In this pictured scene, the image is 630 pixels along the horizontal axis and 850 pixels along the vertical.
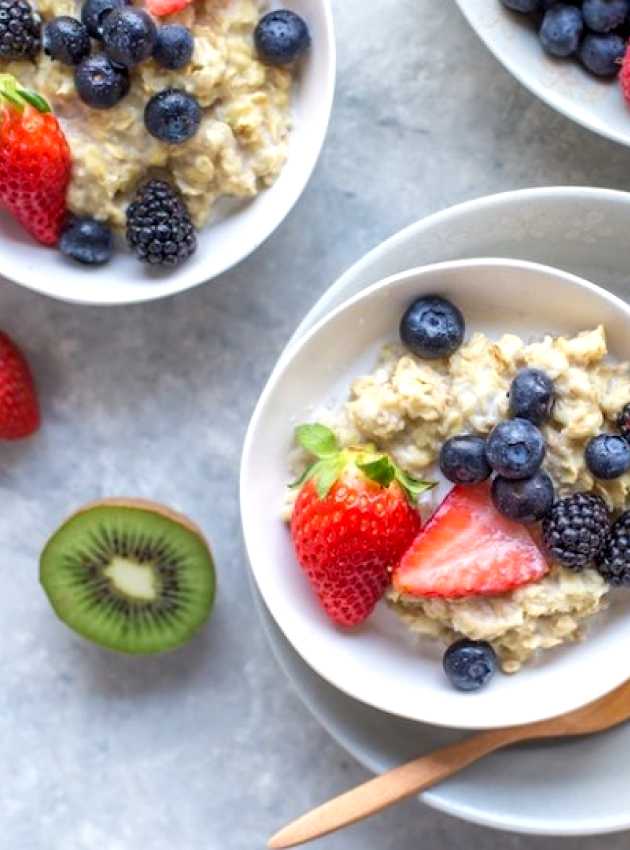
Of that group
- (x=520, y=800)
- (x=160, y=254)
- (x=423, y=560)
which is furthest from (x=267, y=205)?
(x=520, y=800)

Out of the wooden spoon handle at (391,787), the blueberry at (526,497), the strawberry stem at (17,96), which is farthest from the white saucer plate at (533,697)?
the strawberry stem at (17,96)

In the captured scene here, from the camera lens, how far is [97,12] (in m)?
1.77

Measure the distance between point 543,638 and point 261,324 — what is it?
2.22ft

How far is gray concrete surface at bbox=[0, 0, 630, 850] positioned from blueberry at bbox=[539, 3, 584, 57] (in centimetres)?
14

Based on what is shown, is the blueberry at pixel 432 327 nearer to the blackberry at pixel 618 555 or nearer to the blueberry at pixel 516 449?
the blueberry at pixel 516 449

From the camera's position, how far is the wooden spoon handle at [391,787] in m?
1.83

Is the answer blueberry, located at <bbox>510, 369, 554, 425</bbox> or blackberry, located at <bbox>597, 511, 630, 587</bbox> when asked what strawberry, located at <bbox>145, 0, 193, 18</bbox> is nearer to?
blueberry, located at <bbox>510, 369, 554, 425</bbox>

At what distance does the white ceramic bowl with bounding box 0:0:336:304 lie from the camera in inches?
74.3

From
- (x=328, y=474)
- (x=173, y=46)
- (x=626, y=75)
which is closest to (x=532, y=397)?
(x=328, y=474)

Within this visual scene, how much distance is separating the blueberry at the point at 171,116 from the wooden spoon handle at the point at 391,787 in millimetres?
944

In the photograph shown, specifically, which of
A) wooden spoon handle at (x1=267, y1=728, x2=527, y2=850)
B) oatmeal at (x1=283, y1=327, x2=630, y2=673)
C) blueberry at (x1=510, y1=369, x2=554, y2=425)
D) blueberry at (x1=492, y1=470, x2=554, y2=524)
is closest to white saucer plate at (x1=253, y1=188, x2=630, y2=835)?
wooden spoon handle at (x1=267, y1=728, x2=527, y2=850)

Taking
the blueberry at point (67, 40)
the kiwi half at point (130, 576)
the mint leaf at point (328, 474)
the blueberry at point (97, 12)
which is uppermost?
the blueberry at point (97, 12)

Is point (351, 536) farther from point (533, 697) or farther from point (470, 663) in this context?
point (533, 697)

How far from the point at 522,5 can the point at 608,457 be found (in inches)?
27.5
